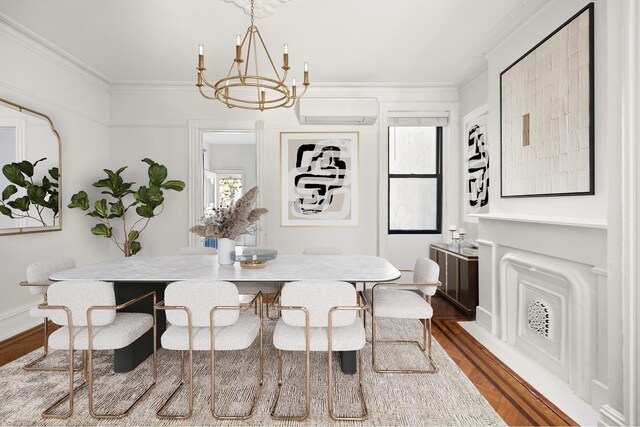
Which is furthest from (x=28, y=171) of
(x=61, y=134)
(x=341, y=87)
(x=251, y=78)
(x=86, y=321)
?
(x=341, y=87)

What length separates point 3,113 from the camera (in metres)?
3.13

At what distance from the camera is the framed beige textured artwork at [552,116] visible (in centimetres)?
211

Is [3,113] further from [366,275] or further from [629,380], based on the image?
[629,380]

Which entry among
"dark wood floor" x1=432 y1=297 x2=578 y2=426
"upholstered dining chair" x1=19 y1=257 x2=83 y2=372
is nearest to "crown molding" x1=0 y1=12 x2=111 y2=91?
"upholstered dining chair" x1=19 y1=257 x2=83 y2=372

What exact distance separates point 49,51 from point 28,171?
1350 millimetres

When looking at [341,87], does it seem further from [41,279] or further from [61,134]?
[41,279]

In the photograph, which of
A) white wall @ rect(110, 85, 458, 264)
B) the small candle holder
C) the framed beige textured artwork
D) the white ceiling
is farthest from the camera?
white wall @ rect(110, 85, 458, 264)

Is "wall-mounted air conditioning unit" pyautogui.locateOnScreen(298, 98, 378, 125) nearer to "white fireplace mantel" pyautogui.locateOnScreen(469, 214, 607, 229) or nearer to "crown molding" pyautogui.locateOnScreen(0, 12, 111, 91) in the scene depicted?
"white fireplace mantel" pyautogui.locateOnScreen(469, 214, 607, 229)

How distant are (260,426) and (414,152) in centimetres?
433

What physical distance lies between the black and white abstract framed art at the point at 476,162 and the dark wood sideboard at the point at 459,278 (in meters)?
0.55

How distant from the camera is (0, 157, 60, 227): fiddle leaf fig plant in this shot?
10.3 feet

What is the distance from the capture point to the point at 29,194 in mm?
3371

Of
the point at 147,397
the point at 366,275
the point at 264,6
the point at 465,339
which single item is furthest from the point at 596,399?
the point at 264,6

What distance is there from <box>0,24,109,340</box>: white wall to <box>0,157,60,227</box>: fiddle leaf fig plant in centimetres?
20
